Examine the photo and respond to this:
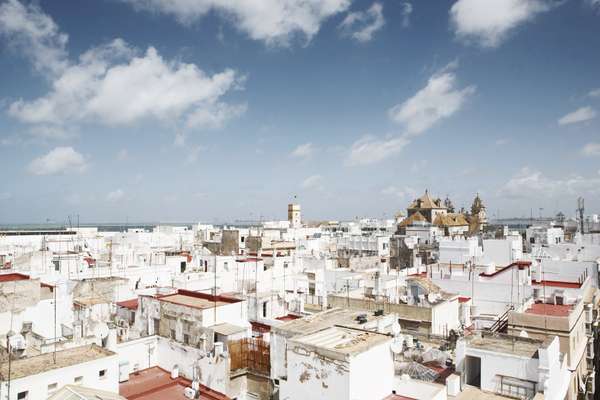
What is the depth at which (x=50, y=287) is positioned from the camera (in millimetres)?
27344

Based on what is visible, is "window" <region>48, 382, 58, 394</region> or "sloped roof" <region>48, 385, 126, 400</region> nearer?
"sloped roof" <region>48, 385, 126, 400</region>

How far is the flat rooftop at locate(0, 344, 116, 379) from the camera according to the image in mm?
14398

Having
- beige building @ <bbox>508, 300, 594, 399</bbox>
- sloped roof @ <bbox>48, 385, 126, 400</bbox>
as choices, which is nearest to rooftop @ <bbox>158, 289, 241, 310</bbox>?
sloped roof @ <bbox>48, 385, 126, 400</bbox>

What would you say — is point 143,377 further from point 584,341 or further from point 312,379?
point 584,341

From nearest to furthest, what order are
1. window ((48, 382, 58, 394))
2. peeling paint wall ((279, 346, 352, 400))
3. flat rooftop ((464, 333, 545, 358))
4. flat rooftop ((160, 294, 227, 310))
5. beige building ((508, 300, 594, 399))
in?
peeling paint wall ((279, 346, 352, 400)), window ((48, 382, 58, 394)), flat rooftop ((464, 333, 545, 358)), beige building ((508, 300, 594, 399)), flat rooftop ((160, 294, 227, 310))

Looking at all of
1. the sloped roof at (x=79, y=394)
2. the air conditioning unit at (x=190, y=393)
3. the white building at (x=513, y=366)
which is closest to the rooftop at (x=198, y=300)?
the air conditioning unit at (x=190, y=393)

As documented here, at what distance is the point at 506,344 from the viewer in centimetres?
1686

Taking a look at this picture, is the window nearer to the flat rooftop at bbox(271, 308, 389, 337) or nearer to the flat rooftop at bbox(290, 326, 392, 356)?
the flat rooftop at bbox(271, 308, 389, 337)

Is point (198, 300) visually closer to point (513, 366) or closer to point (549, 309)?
point (513, 366)

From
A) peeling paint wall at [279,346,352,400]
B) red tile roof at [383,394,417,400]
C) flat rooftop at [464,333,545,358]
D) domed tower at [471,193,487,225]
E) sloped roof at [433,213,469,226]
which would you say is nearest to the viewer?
peeling paint wall at [279,346,352,400]

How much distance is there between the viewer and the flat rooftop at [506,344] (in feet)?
51.9

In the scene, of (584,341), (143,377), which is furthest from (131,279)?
(584,341)

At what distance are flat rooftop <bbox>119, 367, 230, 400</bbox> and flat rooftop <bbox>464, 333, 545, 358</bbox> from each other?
10.1 meters

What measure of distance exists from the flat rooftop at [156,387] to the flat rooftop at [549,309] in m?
17.4
